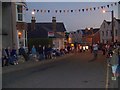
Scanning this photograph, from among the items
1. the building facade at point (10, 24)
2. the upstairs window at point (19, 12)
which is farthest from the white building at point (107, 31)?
the building facade at point (10, 24)

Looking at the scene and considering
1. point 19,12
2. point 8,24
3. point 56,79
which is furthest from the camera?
point 19,12

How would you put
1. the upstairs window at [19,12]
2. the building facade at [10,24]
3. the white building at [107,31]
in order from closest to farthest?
the building facade at [10,24] → the upstairs window at [19,12] → the white building at [107,31]

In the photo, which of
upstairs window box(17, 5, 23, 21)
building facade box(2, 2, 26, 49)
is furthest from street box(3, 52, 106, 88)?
upstairs window box(17, 5, 23, 21)

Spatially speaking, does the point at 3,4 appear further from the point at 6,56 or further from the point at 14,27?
the point at 6,56

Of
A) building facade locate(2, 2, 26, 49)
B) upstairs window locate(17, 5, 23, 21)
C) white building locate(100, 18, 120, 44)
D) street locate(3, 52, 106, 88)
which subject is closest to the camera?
street locate(3, 52, 106, 88)

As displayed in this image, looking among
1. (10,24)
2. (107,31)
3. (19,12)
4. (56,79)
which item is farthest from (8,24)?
(107,31)

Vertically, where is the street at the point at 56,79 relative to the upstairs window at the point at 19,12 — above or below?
below

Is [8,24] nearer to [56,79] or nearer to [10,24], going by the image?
[10,24]

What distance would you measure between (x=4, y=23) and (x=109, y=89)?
85.1ft

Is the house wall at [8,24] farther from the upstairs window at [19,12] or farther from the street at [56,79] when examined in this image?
the street at [56,79]

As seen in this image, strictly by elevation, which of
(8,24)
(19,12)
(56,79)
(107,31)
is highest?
(19,12)

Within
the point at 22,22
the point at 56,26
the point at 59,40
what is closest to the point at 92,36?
the point at 56,26

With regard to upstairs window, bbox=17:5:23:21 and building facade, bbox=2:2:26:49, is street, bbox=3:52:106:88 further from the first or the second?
upstairs window, bbox=17:5:23:21

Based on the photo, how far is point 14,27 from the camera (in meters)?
38.1
